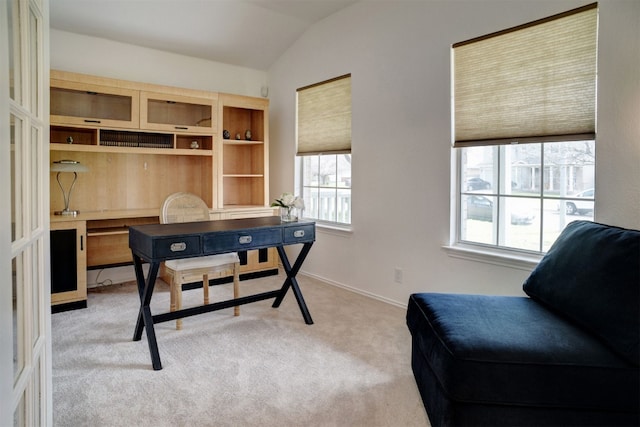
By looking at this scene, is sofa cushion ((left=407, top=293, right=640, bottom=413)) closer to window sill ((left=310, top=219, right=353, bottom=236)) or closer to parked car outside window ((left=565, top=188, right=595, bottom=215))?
parked car outside window ((left=565, top=188, right=595, bottom=215))

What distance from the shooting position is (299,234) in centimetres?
316

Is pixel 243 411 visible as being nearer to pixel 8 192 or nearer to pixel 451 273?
pixel 8 192

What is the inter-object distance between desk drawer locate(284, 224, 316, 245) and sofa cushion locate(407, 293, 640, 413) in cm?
154

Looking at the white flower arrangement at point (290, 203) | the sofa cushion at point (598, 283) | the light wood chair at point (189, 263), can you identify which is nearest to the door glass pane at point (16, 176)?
the light wood chair at point (189, 263)

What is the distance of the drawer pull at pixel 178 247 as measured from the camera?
253 cm

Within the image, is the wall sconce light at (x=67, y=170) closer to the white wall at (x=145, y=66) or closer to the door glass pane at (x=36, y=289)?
the white wall at (x=145, y=66)

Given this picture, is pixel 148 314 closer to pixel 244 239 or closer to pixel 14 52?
pixel 244 239

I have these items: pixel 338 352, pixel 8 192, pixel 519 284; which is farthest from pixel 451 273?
pixel 8 192

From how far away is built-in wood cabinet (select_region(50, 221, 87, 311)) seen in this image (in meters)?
3.45

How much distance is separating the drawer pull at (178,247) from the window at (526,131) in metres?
2.12

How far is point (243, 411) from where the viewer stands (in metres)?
2.01

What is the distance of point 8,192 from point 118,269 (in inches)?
153

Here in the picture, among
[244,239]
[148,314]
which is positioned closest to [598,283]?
[244,239]

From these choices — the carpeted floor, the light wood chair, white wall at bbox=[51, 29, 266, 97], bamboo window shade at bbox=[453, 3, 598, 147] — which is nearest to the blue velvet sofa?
the carpeted floor
